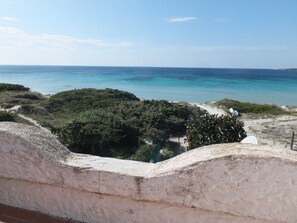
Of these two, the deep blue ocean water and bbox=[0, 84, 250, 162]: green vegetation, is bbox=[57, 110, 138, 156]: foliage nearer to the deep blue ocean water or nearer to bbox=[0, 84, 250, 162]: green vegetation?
bbox=[0, 84, 250, 162]: green vegetation

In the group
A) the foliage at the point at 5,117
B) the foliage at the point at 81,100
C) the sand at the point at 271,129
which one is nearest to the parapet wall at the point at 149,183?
the foliage at the point at 5,117

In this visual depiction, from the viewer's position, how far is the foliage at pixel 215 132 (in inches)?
432

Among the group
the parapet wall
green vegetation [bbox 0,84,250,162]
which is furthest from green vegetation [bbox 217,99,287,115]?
the parapet wall

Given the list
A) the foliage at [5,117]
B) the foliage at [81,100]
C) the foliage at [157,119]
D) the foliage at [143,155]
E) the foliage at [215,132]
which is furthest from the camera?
the foliage at [81,100]

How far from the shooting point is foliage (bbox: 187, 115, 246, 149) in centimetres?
1097

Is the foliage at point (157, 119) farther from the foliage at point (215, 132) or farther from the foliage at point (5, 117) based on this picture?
the foliage at point (5, 117)

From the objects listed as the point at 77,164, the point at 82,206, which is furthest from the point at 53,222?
the point at 77,164

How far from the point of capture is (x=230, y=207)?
6.18ft

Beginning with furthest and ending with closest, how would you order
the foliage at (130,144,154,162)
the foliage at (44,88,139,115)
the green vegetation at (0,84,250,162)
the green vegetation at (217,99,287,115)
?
the green vegetation at (217,99,287,115)
the foliage at (44,88,139,115)
the green vegetation at (0,84,250,162)
the foliage at (130,144,154,162)

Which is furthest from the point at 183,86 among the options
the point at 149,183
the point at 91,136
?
the point at 149,183

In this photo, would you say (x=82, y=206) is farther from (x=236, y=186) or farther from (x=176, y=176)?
(x=236, y=186)

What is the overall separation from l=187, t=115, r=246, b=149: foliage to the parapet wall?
8873mm

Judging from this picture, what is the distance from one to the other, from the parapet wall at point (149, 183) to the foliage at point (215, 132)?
29.1ft

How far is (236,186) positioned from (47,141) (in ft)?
4.70
